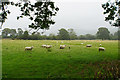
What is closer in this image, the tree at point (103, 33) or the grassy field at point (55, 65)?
the grassy field at point (55, 65)

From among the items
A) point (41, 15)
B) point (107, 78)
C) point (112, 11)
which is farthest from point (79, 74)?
point (112, 11)

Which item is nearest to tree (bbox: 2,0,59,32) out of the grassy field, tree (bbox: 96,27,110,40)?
the grassy field

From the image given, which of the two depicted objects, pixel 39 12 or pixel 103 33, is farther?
pixel 103 33

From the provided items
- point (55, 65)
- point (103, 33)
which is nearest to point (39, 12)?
point (55, 65)

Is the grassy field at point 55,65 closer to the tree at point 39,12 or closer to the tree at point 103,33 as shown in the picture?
the tree at point 39,12

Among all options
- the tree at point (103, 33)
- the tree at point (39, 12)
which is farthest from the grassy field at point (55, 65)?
the tree at point (103, 33)

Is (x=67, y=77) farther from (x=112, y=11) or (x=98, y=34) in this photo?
(x=98, y=34)

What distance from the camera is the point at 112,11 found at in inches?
456

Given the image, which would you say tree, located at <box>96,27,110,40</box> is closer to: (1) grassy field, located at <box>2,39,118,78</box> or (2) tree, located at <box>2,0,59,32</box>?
(1) grassy field, located at <box>2,39,118,78</box>

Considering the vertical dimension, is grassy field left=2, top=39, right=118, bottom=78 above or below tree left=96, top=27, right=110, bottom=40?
below

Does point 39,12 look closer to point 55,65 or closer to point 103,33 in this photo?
point 55,65

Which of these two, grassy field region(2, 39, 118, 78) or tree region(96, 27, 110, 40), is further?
tree region(96, 27, 110, 40)

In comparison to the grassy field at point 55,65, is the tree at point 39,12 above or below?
above

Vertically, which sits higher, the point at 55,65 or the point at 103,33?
the point at 103,33
